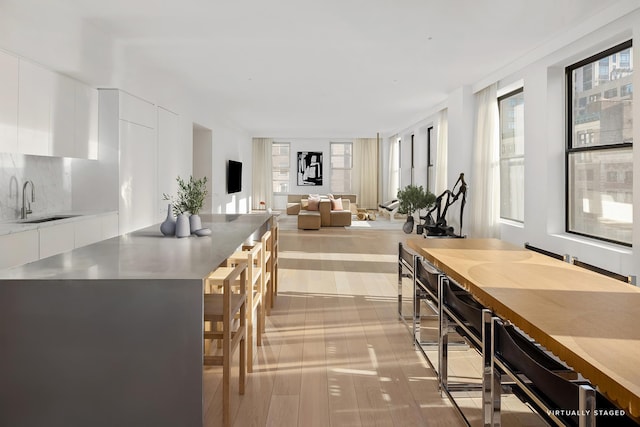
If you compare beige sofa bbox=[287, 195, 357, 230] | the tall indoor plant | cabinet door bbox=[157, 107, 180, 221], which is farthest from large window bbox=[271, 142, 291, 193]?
cabinet door bbox=[157, 107, 180, 221]

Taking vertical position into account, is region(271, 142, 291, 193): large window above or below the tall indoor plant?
above

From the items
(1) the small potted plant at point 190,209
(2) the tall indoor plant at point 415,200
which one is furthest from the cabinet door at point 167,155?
(2) the tall indoor plant at point 415,200

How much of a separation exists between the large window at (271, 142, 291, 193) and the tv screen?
11.5 feet

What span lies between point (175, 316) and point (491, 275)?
1.56 meters

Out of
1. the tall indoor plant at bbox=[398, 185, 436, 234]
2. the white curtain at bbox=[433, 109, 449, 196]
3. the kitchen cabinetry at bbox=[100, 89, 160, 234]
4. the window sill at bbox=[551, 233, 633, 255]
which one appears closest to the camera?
the window sill at bbox=[551, 233, 633, 255]

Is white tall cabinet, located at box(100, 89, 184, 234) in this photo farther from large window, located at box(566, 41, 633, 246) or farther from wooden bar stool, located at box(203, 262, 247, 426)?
large window, located at box(566, 41, 633, 246)

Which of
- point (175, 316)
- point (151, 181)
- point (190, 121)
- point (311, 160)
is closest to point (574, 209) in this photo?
point (175, 316)

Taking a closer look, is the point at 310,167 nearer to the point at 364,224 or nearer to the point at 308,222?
the point at 364,224

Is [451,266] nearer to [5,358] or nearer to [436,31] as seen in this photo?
[5,358]

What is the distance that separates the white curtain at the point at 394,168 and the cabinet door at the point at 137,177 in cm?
980

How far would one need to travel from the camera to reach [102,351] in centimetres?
205

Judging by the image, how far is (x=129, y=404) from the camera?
205cm

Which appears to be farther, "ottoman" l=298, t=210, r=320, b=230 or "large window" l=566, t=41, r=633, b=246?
"ottoman" l=298, t=210, r=320, b=230

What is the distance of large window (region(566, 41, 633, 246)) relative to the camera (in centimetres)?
449
